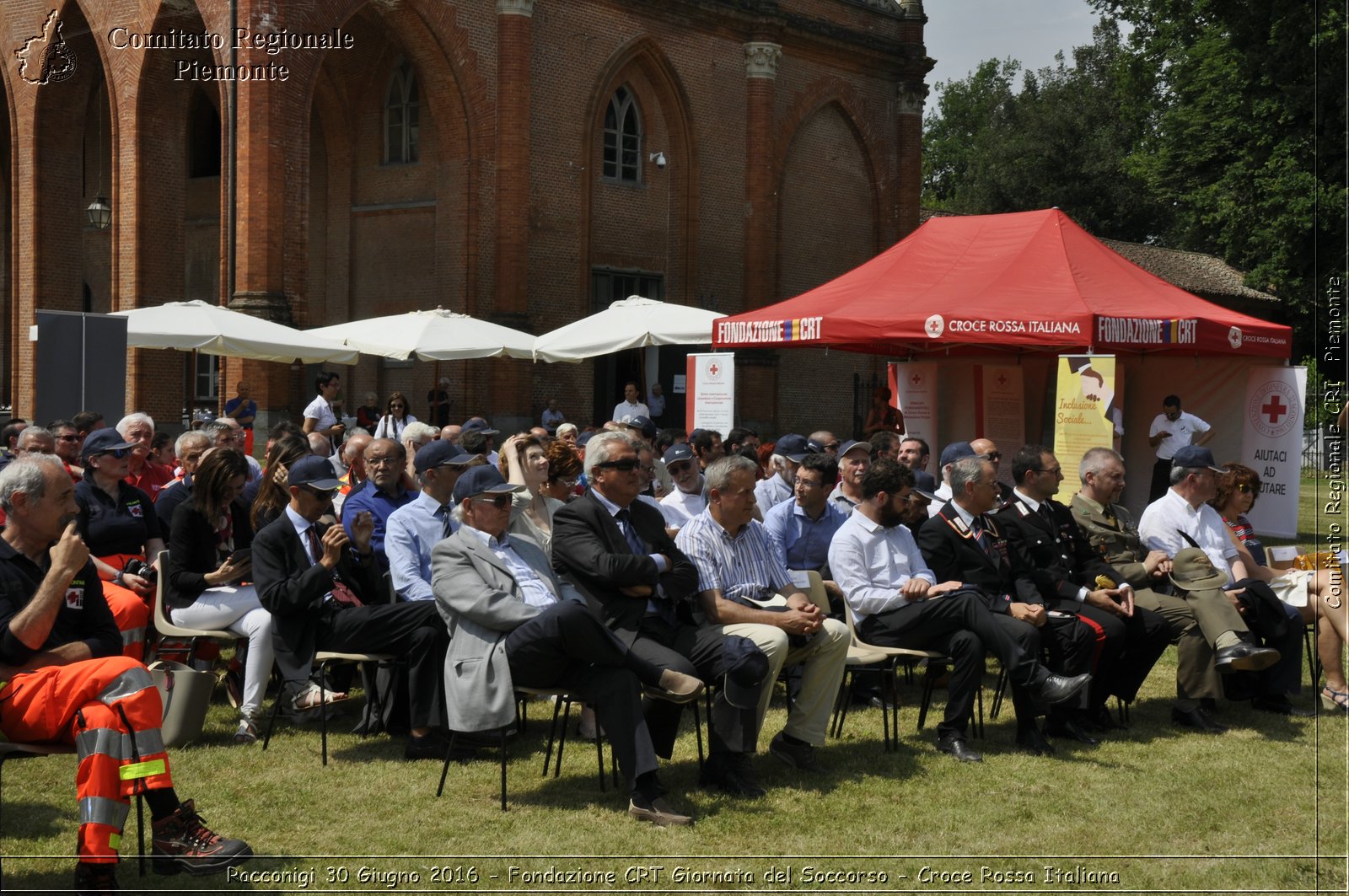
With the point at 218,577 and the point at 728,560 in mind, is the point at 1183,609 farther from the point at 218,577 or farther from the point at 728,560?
the point at 218,577

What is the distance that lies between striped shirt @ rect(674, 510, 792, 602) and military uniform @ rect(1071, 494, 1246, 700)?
8.27ft

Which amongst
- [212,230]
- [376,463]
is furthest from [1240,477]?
[212,230]

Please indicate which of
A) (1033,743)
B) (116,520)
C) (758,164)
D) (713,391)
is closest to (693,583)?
(1033,743)

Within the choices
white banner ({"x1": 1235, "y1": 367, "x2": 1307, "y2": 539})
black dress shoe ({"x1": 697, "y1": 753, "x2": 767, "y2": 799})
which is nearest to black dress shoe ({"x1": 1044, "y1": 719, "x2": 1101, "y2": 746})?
black dress shoe ({"x1": 697, "y1": 753, "x2": 767, "y2": 799})

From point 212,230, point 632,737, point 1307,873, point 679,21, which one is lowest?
point 1307,873

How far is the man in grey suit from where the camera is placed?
5.95 metres

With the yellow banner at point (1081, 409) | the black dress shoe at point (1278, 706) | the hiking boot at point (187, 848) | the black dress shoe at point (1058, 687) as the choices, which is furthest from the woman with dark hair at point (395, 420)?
the hiking boot at point (187, 848)

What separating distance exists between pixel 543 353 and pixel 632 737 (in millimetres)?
11959

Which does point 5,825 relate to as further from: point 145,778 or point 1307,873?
point 1307,873

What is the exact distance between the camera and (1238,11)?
2750cm

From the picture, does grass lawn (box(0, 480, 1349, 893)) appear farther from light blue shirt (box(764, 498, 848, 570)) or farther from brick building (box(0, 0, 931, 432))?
brick building (box(0, 0, 931, 432))

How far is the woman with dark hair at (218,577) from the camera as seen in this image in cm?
722

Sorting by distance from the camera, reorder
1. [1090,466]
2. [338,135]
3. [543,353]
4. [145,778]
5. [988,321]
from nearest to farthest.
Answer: [145,778], [1090,466], [988,321], [543,353], [338,135]

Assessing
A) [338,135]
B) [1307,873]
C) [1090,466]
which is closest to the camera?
[1307,873]
